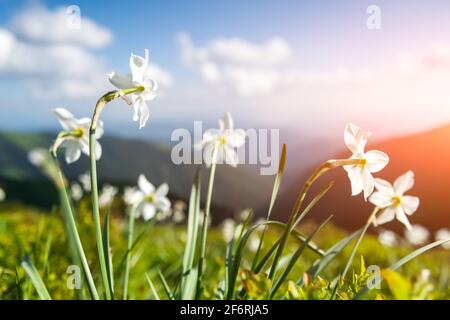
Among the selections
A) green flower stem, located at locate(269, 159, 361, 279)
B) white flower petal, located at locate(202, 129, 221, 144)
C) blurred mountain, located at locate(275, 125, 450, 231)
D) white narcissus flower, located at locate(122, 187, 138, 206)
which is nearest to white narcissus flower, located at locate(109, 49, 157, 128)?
white flower petal, located at locate(202, 129, 221, 144)

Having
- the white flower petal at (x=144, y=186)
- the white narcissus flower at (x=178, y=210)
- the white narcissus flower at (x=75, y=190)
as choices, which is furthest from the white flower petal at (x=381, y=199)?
the white narcissus flower at (x=75, y=190)

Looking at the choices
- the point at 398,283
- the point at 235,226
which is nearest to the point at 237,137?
the point at 235,226

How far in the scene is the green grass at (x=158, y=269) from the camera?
1190mm

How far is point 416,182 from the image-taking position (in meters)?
8.00

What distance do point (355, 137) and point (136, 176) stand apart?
5748 millimetres

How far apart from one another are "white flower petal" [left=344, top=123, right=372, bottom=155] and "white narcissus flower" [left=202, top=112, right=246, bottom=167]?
0.35 meters

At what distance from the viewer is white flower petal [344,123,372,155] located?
4.19 ft

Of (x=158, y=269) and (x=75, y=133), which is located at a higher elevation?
(x=75, y=133)

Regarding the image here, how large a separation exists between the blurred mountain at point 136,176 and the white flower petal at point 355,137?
49cm

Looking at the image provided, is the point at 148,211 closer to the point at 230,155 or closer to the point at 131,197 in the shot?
the point at 131,197

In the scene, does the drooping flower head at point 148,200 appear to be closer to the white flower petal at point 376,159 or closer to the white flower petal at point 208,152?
the white flower petal at point 208,152

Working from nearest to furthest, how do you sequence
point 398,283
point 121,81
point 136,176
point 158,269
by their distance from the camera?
point 398,283
point 121,81
point 158,269
point 136,176
